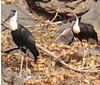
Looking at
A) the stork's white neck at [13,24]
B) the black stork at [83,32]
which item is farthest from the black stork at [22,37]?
the black stork at [83,32]

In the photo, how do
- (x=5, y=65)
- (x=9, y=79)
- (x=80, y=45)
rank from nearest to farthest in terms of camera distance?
(x=9, y=79) < (x=5, y=65) < (x=80, y=45)

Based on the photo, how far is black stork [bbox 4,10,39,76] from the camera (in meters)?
6.90

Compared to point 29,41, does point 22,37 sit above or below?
above

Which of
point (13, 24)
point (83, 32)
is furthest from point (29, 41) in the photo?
point (83, 32)

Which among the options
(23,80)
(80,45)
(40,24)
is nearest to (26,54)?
(23,80)

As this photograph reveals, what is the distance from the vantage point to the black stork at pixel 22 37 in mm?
6902

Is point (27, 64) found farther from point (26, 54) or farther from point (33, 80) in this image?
point (33, 80)

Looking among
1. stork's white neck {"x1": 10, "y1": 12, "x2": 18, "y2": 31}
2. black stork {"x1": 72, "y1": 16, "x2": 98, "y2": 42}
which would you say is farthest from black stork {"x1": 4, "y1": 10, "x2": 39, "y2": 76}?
black stork {"x1": 72, "y1": 16, "x2": 98, "y2": 42}

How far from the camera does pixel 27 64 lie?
292 inches

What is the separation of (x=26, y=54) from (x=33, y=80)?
0.68 meters

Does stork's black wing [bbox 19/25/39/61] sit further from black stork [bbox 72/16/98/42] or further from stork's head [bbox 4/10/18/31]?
black stork [bbox 72/16/98/42]

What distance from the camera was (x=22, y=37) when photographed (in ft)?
22.7

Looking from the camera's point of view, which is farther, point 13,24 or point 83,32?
point 83,32

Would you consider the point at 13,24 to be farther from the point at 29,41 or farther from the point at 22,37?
the point at 29,41
